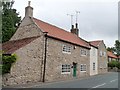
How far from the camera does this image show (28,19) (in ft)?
87.0

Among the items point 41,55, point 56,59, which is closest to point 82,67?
point 56,59

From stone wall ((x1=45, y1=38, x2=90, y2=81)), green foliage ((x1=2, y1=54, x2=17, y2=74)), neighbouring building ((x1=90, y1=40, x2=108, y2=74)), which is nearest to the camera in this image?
green foliage ((x1=2, y1=54, x2=17, y2=74))

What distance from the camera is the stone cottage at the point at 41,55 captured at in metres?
19.6

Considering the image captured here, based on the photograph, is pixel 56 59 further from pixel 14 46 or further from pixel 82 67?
pixel 82 67

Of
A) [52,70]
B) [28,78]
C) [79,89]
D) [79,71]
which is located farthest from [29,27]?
[79,89]

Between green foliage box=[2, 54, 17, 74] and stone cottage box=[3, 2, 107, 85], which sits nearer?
green foliage box=[2, 54, 17, 74]

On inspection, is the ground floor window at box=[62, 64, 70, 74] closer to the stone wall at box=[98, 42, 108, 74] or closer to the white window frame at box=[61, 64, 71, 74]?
the white window frame at box=[61, 64, 71, 74]

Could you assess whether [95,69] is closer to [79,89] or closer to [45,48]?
[45,48]

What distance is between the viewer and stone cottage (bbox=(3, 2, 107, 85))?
64.4 feet

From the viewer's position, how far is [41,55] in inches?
889

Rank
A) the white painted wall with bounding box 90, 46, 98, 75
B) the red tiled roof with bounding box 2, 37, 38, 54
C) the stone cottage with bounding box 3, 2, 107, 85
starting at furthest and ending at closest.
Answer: the white painted wall with bounding box 90, 46, 98, 75, the red tiled roof with bounding box 2, 37, 38, 54, the stone cottage with bounding box 3, 2, 107, 85

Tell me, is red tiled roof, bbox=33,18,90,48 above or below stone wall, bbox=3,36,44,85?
above

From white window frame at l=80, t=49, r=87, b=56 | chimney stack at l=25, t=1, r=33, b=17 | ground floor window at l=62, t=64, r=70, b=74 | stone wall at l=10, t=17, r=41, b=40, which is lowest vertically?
ground floor window at l=62, t=64, r=70, b=74

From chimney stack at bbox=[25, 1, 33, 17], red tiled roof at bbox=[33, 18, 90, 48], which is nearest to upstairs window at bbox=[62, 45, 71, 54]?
red tiled roof at bbox=[33, 18, 90, 48]
